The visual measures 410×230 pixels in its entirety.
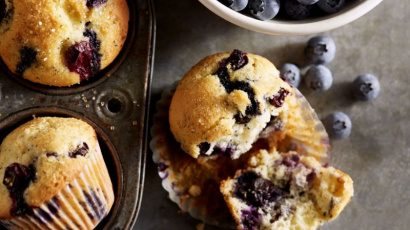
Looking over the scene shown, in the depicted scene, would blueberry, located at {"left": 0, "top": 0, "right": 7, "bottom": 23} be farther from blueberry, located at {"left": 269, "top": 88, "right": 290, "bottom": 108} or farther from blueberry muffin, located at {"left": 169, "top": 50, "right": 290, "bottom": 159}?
blueberry, located at {"left": 269, "top": 88, "right": 290, "bottom": 108}

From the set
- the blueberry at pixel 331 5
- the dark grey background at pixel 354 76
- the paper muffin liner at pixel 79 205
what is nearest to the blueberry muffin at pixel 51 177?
the paper muffin liner at pixel 79 205

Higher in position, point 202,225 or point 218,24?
point 218,24

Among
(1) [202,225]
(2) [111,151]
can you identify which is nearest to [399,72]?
(1) [202,225]

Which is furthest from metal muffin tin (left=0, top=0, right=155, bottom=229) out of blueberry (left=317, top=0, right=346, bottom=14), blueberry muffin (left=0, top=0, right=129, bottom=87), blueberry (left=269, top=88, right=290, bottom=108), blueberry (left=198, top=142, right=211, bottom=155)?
blueberry (left=317, top=0, right=346, bottom=14)

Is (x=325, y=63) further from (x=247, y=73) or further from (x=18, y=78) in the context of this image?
(x=18, y=78)

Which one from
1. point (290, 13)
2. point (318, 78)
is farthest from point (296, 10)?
point (318, 78)

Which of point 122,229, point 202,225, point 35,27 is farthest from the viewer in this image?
point 202,225

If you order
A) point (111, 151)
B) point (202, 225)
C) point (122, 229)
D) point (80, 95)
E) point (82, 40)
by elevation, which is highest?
point (82, 40)
